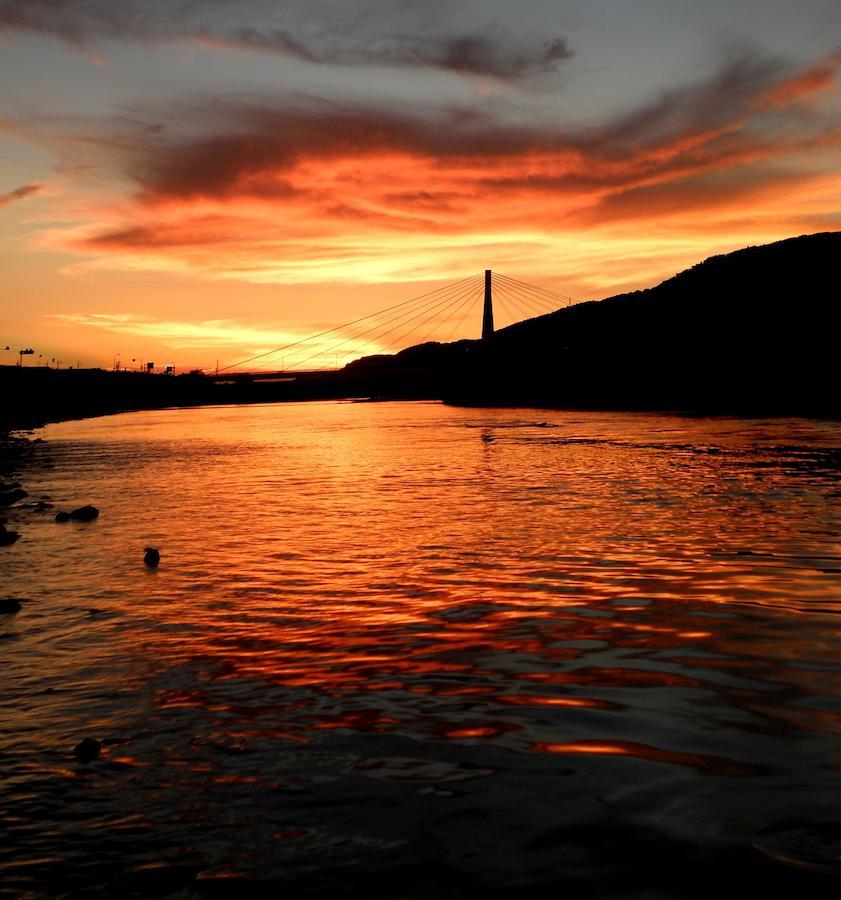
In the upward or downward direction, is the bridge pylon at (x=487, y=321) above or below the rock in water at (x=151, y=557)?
above

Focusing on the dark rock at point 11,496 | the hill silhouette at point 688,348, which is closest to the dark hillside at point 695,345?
the hill silhouette at point 688,348

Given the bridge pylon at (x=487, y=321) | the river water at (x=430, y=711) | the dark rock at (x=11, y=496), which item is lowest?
the dark rock at (x=11, y=496)

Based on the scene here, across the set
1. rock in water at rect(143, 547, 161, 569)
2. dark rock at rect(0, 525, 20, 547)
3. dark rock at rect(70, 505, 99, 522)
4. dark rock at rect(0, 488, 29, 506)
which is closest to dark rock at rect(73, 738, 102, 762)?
rock in water at rect(143, 547, 161, 569)

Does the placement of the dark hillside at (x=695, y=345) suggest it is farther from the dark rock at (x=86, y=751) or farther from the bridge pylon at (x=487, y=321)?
the dark rock at (x=86, y=751)

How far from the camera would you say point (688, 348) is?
460 ft

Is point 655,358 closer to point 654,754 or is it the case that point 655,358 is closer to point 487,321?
point 487,321

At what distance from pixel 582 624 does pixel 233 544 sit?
742 centimetres

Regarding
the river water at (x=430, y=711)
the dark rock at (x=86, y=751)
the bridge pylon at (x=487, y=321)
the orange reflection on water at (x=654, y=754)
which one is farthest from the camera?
the bridge pylon at (x=487, y=321)

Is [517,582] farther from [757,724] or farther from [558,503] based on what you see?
[558,503]

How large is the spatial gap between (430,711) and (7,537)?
11026mm

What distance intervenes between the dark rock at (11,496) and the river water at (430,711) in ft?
23.1


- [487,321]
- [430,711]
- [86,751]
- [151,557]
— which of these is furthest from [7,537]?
[487,321]

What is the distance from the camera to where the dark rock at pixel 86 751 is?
5.11 metres

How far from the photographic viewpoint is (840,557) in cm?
1081
